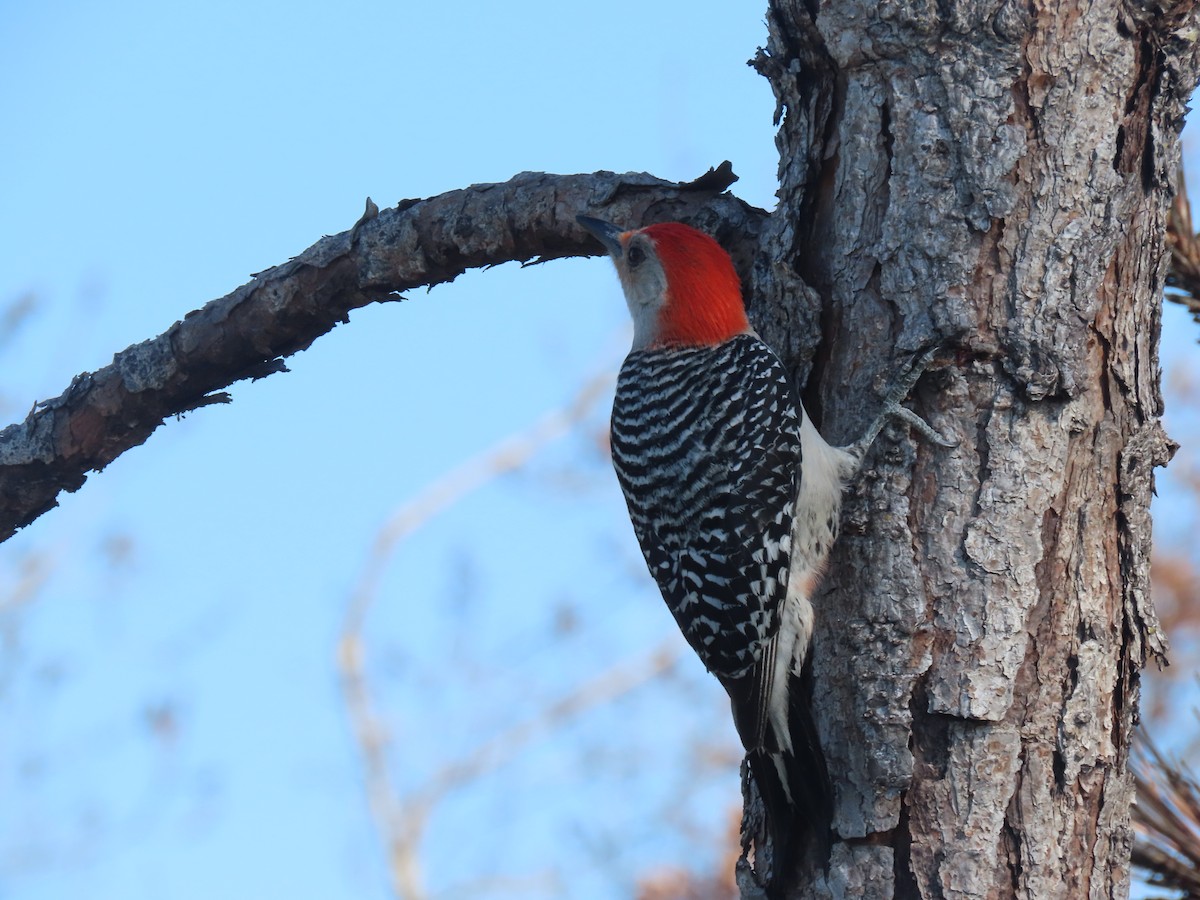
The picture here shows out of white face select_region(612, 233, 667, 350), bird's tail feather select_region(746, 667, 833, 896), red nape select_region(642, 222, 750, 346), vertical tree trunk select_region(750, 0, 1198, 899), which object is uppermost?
white face select_region(612, 233, 667, 350)

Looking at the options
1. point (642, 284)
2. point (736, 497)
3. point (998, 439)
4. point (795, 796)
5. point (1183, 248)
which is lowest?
point (795, 796)

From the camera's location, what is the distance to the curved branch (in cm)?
433

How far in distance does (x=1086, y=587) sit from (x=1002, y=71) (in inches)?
54.8

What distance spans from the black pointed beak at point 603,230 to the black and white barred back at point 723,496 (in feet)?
1.78

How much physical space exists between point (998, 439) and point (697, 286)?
1.51 metres

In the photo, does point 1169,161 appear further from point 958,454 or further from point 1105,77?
point 958,454

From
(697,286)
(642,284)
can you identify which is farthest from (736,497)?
(642,284)

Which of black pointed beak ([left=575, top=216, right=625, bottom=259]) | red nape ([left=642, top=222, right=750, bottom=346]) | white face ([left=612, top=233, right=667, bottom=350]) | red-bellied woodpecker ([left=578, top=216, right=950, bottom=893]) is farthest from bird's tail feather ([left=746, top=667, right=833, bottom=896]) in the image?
white face ([left=612, top=233, right=667, bottom=350])

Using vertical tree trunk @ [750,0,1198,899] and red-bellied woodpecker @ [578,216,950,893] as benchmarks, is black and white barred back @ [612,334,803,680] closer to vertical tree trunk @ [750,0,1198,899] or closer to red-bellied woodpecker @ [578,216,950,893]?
red-bellied woodpecker @ [578,216,950,893]

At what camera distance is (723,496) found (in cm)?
409

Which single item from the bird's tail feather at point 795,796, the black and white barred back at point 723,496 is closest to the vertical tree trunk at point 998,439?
the bird's tail feather at point 795,796

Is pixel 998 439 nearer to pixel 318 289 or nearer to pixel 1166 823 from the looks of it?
pixel 1166 823

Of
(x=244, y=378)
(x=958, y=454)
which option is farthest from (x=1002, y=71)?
(x=244, y=378)

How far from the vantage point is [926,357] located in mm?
3395
